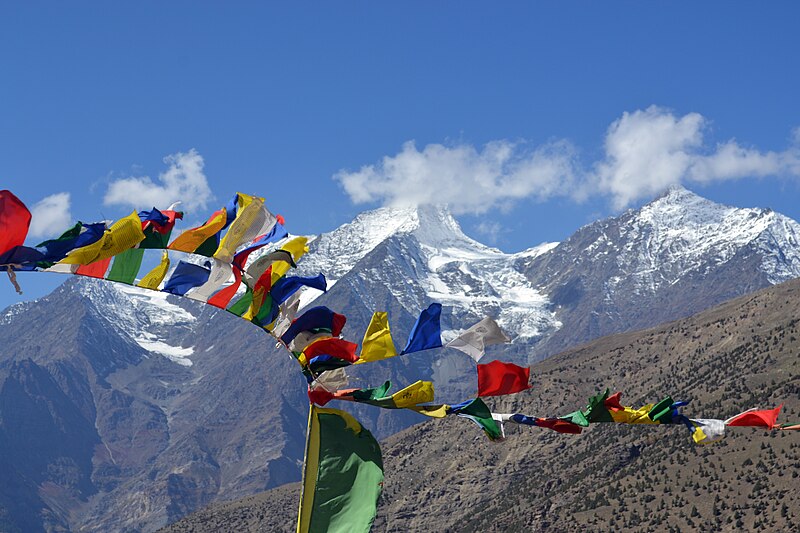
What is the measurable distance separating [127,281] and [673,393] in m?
149

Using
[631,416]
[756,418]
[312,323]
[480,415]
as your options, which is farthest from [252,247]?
[756,418]

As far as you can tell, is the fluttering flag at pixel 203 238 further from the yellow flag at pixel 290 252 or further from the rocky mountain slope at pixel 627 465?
the rocky mountain slope at pixel 627 465

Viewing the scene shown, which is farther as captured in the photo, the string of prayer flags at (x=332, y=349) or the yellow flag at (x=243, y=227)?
the string of prayer flags at (x=332, y=349)

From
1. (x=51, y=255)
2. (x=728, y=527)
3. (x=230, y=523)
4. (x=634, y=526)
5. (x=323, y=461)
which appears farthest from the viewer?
(x=230, y=523)

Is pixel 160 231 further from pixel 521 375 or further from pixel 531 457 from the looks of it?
pixel 531 457

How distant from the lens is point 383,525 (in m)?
159

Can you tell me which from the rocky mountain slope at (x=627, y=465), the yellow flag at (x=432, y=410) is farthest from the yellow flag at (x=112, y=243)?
the rocky mountain slope at (x=627, y=465)

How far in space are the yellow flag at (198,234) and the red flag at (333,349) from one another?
1.62m

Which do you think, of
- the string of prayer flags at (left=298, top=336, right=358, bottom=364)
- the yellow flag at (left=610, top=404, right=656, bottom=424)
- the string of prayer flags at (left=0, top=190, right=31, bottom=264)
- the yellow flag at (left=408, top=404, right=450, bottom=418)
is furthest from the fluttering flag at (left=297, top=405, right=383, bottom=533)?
the string of prayer flags at (left=0, top=190, right=31, bottom=264)

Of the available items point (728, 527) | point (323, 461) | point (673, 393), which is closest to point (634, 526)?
point (728, 527)

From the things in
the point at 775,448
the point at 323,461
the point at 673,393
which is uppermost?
the point at 673,393

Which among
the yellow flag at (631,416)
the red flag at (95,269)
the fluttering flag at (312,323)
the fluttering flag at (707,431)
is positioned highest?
the red flag at (95,269)

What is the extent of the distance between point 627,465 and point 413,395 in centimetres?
11212

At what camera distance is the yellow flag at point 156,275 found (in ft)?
42.3
